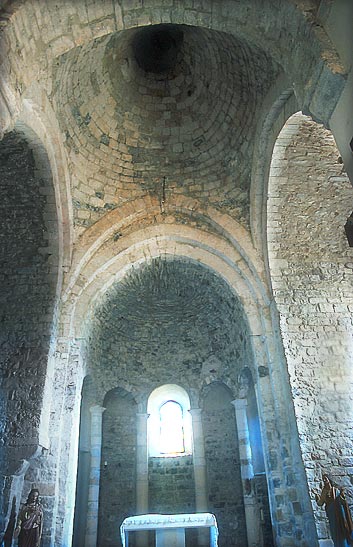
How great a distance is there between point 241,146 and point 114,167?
2458mm

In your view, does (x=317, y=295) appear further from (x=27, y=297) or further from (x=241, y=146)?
(x=27, y=297)

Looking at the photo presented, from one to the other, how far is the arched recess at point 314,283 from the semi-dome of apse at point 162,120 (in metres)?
0.92

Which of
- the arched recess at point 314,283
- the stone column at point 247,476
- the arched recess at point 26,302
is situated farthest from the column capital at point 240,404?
the arched recess at point 26,302

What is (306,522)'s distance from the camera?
6008mm

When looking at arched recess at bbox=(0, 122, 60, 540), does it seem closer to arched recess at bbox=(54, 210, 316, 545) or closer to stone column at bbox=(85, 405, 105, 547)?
arched recess at bbox=(54, 210, 316, 545)

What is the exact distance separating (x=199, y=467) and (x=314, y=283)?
15.9ft

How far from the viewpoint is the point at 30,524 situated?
5.77 metres

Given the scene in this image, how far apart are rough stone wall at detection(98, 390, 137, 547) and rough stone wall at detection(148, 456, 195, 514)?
44 centimetres

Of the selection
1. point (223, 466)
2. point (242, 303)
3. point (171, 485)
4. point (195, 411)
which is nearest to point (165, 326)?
point (195, 411)

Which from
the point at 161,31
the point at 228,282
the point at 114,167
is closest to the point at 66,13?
the point at 114,167

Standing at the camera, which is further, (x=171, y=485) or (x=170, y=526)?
(x=171, y=485)

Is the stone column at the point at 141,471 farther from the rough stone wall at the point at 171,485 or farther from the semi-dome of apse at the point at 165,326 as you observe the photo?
the semi-dome of apse at the point at 165,326

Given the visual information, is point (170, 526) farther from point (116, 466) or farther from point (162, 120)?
point (162, 120)

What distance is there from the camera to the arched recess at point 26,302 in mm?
6219
